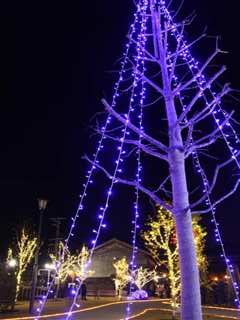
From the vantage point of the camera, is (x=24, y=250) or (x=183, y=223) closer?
(x=183, y=223)

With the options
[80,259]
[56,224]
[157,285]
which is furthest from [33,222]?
[157,285]

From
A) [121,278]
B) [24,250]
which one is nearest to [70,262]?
[121,278]

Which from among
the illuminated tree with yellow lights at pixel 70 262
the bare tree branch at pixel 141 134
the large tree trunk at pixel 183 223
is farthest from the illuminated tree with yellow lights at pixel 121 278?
the large tree trunk at pixel 183 223

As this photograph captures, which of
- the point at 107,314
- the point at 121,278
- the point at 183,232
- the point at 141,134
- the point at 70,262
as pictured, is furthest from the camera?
the point at 121,278

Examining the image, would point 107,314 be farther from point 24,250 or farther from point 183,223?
point 183,223

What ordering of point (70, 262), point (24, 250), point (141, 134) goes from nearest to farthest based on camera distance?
1. point (141, 134)
2. point (24, 250)
3. point (70, 262)

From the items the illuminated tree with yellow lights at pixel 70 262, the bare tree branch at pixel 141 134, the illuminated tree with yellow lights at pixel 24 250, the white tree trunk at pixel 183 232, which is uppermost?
the illuminated tree with yellow lights at pixel 70 262

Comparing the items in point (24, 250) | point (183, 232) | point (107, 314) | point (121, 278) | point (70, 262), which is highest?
point (70, 262)

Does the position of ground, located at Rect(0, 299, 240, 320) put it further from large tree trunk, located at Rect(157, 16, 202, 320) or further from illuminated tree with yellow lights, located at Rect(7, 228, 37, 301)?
large tree trunk, located at Rect(157, 16, 202, 320)

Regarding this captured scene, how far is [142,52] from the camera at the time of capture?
245 inches

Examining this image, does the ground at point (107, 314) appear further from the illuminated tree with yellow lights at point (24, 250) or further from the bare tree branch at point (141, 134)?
the bare tree branch at point (141, 134)

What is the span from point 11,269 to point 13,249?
456 inches

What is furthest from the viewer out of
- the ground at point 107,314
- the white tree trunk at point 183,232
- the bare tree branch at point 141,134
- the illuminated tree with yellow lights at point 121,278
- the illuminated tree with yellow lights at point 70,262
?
the illuminated tree with yellow lights at point 121,278

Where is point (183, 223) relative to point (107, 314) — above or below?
below
